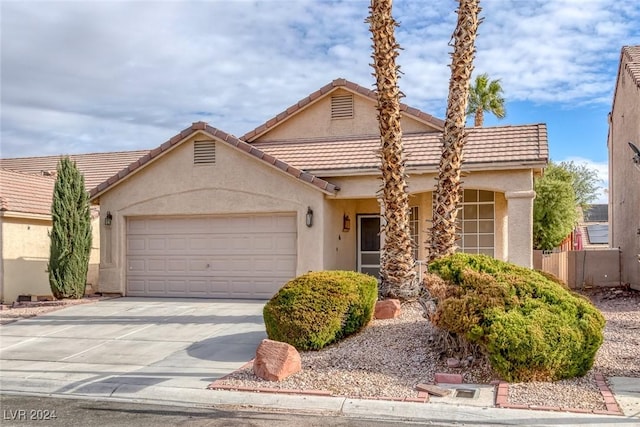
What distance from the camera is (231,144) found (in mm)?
16172

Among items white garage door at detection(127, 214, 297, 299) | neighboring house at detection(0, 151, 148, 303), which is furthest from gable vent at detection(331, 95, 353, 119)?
neighboring house at detection(0, 151, 148, 303)

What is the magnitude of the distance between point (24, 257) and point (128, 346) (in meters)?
9.01

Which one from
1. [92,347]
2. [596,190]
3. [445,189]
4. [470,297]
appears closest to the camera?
[470,297]

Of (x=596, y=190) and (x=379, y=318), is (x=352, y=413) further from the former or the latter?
(x=596, y=190)

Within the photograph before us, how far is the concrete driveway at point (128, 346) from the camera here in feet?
28.6

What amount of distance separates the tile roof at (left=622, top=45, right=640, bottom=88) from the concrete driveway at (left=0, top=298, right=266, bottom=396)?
11.9 metres

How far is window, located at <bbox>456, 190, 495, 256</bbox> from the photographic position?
1627 centimetres

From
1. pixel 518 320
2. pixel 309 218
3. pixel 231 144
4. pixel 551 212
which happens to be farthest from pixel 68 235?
pixel 551 212

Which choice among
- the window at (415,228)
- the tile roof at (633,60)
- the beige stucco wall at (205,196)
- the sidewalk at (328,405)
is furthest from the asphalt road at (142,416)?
the tile roof at (633,60)

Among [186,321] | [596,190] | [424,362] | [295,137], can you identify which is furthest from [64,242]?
[596,190]

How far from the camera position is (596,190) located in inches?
1515

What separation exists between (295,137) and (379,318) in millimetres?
10005

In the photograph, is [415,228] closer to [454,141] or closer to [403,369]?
[454,141]

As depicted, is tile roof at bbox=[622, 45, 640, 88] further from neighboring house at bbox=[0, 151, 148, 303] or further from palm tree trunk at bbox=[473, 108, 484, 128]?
neighboring house at bbox=[0, 151, 148, 303]
